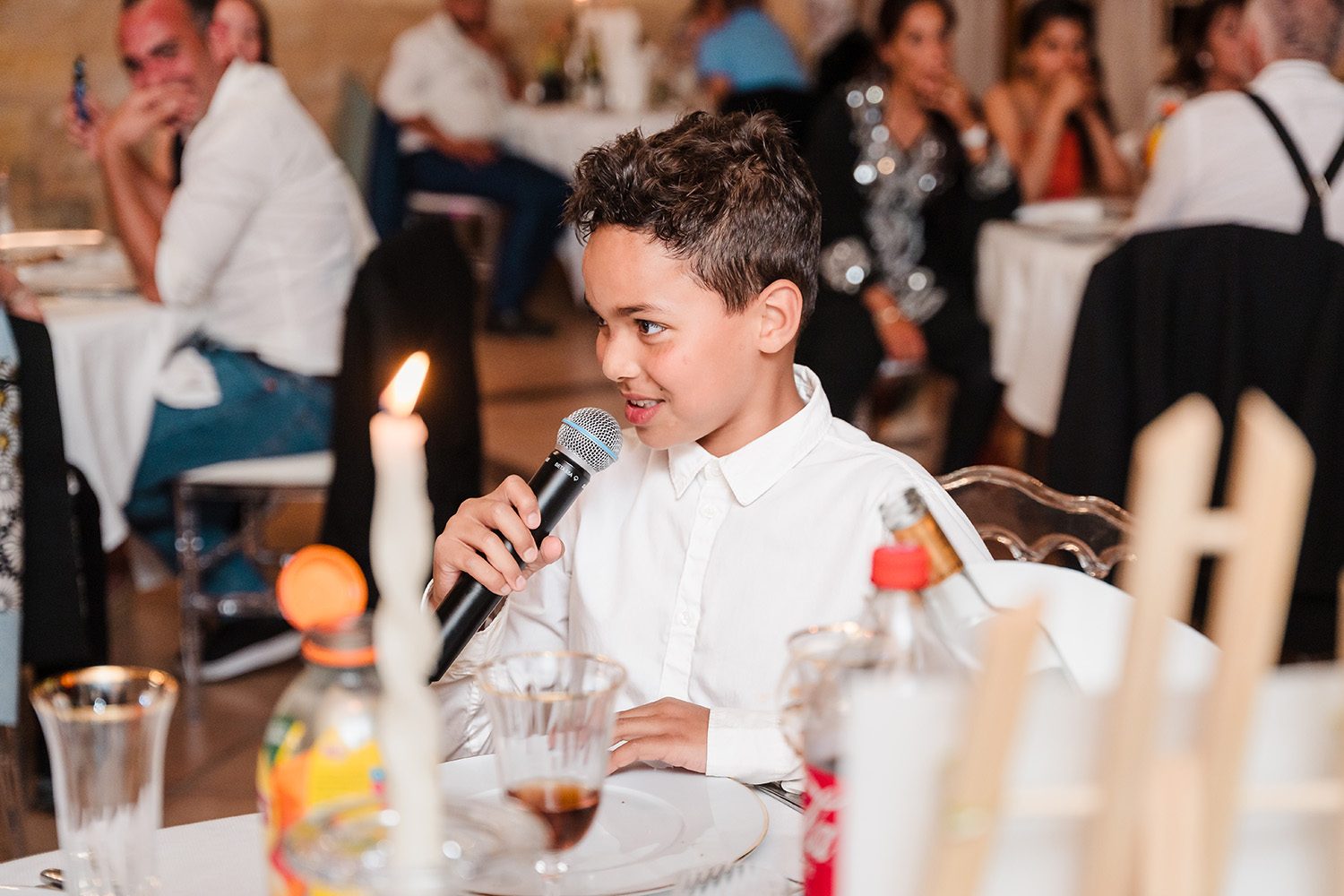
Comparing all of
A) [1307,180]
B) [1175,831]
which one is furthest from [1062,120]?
[1175,831]

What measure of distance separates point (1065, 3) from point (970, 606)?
4.21 metres

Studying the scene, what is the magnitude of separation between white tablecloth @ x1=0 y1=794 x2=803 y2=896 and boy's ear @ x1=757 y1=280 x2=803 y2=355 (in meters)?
0.56

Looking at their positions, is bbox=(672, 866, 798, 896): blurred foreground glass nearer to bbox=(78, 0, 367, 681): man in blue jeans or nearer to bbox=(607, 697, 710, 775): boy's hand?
bbox=(607, 697, 710, 775): boy's hand

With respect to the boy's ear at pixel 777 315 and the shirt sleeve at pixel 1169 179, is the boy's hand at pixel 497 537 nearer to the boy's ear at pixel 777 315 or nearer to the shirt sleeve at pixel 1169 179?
the boy's ear at pixel 777 315

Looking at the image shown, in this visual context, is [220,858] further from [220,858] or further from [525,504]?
Result: [525,504]

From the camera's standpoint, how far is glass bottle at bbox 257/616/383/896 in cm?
65

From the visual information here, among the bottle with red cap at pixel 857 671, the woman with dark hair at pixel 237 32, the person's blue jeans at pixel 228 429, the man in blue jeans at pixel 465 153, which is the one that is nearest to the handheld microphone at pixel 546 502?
the bottle with red cap at pixel 857 671

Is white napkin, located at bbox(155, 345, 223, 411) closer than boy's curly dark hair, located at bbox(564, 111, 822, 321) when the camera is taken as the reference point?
No

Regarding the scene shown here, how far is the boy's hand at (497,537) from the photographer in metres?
1.12

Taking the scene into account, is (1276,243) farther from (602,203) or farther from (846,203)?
(602,203)

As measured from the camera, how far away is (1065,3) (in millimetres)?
4594

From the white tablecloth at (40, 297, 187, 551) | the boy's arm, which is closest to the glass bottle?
the boy's arm

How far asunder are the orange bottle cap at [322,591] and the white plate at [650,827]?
0.23 metres

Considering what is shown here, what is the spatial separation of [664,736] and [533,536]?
0.18 meters
